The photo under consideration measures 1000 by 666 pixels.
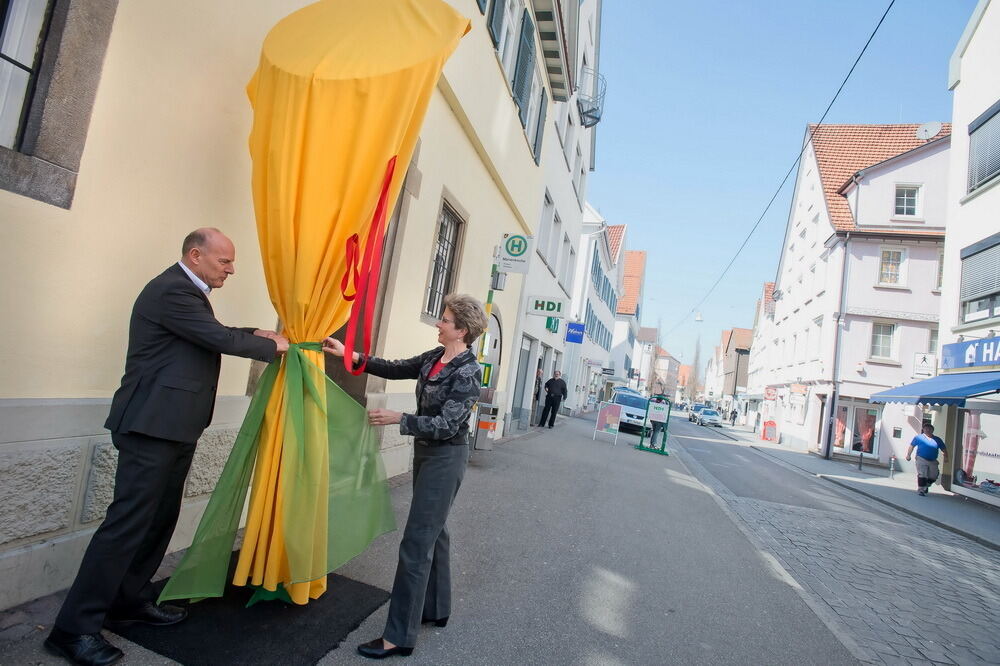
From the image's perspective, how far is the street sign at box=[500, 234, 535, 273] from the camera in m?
9.05

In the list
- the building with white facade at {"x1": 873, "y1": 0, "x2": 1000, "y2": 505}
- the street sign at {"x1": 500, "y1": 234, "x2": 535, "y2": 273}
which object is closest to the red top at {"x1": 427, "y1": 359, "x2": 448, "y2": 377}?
the street sign at {"x1": 500, "y1": 234, "x2": 535, "y2": 273}

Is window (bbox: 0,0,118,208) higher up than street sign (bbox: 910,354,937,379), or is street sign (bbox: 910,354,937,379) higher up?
→ street sign (bbox: 910,354,937,379)

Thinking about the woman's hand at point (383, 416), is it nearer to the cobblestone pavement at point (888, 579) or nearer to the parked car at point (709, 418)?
the cobblestone pavement at point (888, 579)

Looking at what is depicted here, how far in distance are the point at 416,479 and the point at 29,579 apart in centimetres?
189

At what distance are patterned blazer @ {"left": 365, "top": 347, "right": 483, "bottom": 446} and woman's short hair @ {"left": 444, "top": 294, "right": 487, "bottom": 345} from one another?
0.11 metres

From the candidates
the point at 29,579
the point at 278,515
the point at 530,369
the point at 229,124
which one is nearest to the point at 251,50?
the point at 229,124

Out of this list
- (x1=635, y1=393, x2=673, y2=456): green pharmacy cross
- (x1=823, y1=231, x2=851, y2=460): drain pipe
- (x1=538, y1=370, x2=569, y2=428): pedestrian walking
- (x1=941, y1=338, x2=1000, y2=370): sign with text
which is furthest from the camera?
(x1=823, y1=231, x2=851, y2=460): drain pipe

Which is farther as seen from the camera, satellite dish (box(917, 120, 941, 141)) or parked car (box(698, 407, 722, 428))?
parked car (box(698, 407, 722, 428))

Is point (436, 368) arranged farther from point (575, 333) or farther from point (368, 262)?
point (575, 333)

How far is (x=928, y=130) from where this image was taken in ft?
81.6

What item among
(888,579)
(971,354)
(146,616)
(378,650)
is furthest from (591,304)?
(146,616)

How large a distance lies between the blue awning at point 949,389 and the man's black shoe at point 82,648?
14.7 metres

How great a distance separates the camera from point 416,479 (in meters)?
3.12

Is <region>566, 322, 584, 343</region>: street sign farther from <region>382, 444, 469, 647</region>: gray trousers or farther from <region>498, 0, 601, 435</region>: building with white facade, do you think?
<region>382, 444, 469, 647</region>: gray trousers
